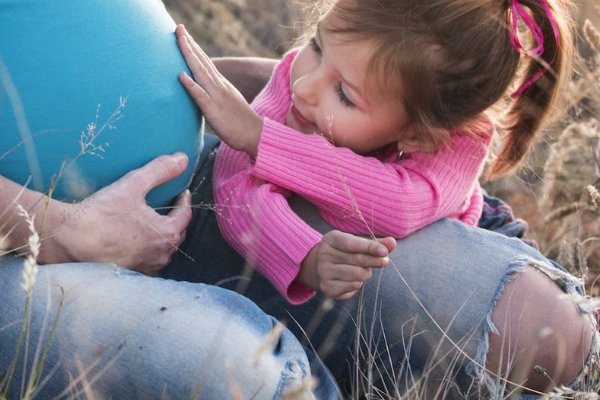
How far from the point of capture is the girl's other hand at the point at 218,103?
1.96m

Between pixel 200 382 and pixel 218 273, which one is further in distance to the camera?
pixel 218 273

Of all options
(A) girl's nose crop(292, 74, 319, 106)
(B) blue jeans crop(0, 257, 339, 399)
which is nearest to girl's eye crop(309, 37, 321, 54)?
(A) girl's nose crop(292, 74, 319, 106)

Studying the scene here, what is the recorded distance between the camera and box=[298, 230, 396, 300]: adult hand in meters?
1.70

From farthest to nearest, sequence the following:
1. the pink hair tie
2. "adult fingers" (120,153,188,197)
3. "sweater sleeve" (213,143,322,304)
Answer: the pink hair tie, "sweater sleeve" (213,143,322,304), "adult fingers" (120,153,188,197)

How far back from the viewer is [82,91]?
172 centimetres

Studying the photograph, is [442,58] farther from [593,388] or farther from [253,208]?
[593,388]

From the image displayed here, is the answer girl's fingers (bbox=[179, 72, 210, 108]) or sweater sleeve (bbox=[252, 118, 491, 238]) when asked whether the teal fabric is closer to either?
girl's fingers (bbox=[179, 72, 210, 108])

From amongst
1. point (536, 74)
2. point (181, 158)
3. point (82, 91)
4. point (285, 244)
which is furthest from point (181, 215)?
point (536, 74)

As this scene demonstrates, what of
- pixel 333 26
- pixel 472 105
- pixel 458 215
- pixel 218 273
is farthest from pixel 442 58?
pixel 218 273

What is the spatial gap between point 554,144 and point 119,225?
5.34ft

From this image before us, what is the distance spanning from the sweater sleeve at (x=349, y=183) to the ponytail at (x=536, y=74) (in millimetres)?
404

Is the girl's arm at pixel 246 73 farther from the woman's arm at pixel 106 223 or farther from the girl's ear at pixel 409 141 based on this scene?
the woman's arm at pixel 106 223

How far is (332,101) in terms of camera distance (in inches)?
80.3

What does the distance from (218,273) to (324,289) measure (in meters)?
0.52
